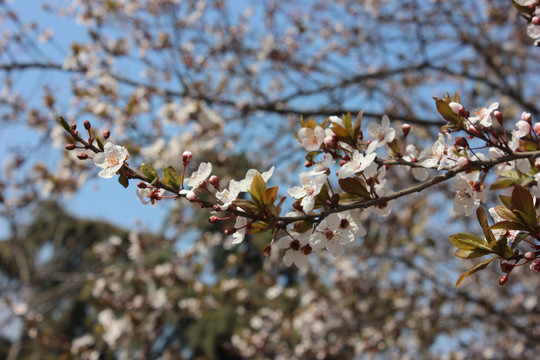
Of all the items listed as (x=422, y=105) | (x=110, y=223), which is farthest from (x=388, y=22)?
(x=110, y=223)

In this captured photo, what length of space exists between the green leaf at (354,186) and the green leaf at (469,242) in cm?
21

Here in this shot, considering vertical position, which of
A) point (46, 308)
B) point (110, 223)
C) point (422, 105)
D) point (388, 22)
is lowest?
point (110, 223)

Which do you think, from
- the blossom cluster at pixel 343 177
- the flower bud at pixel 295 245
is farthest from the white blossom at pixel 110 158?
the flower bud at pixel 295 245

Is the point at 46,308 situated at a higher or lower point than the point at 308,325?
lower

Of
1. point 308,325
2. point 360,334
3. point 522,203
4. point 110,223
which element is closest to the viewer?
point 522,203

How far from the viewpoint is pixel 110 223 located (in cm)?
1267

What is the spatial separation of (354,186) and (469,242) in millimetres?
267

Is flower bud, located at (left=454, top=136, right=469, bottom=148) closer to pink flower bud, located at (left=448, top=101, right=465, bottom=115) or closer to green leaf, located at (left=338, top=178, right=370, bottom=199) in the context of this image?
pink flower bud, located at (left=448, top=101, right=465, bottom=115)

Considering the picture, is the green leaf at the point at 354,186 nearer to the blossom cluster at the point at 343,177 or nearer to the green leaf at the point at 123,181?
the blossom cluster at the point at 343,177

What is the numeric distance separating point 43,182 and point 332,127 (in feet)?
Result: 13.1

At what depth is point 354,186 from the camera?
926 mm

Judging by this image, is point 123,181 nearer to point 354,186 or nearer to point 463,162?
point 354,186

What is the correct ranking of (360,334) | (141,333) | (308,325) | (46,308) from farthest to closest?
1. (46,308)
2. (308,325)
3. (360,334)
4. (141,333)

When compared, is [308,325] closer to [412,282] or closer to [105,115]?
[412,282]
